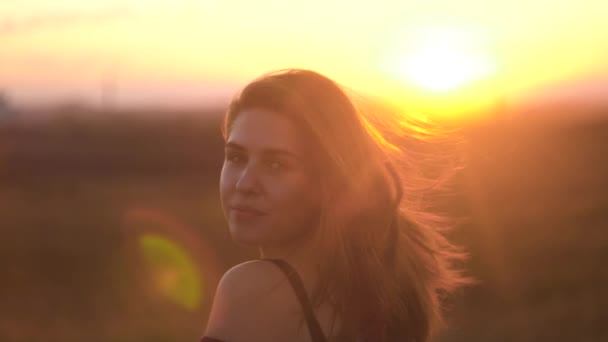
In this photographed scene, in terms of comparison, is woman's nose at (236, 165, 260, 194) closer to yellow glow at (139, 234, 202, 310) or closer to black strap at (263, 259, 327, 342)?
black strap at (263, 259, 327, 342)

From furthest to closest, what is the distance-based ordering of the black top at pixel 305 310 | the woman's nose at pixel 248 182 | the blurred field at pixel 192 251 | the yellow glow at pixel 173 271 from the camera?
the yellow glow at pixel 173 271, the blurred field at pixel 192 251, the woman's nose at pixel 248 182, the black top at pixel 305 310

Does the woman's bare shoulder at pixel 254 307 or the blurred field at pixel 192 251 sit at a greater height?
the woman's bare shoulder at pixel 254 307

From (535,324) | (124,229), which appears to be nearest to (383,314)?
(535,324)

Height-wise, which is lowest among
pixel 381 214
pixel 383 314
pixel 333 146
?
pixel 383 314

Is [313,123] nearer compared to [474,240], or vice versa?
Result: [313,123]

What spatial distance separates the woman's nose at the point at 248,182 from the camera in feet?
8.32

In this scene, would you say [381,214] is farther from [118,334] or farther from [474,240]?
[474,240]

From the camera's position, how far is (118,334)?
11180 millimetres

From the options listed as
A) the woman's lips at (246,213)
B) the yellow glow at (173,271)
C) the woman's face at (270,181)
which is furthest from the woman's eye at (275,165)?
the yellow glow at (173,271)

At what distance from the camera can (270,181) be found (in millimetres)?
2537

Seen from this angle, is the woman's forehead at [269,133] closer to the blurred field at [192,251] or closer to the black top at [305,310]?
the black top at [305,310]

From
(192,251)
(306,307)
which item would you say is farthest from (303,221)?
(192,251)

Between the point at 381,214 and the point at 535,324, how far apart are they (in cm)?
868

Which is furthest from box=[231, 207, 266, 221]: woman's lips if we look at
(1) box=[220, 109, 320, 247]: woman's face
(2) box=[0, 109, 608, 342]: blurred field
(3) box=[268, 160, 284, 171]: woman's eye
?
(2) box=[0, 109, 608, 342]: blurred field
